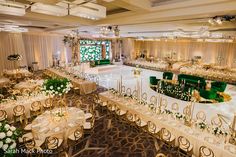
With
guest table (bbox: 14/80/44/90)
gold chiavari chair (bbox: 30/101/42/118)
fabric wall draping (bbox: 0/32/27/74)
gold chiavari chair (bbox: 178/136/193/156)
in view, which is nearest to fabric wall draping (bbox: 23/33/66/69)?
fabric wall draping (bbox: 0/32/27/74)

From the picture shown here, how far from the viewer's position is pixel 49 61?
67.1ft

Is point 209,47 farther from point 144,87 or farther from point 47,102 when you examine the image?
point 47,102

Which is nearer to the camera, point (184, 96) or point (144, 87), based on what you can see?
point (184, 96)

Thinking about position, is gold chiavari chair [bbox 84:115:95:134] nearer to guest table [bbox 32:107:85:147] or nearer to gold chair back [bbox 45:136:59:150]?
guest table [bbox 32:107:85:147]

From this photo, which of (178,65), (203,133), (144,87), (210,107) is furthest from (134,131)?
(178,65)

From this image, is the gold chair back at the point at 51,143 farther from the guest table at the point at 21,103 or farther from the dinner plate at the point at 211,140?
the dinner plate at the point at 211,140

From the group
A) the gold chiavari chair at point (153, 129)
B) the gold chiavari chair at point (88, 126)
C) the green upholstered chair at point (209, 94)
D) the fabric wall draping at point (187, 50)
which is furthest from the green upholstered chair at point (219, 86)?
the gold chiavari chair at point (88, 126)

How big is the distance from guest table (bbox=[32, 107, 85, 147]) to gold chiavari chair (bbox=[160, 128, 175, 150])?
9.94 feet

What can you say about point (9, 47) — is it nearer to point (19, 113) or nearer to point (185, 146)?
point (19, 113)

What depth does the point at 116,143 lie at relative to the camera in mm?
A: 6062

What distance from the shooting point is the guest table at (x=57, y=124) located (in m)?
5.33

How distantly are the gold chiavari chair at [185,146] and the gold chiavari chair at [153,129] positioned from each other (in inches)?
38.9

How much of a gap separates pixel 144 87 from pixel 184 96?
3660 millimetres

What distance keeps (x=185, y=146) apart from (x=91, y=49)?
849 inches
